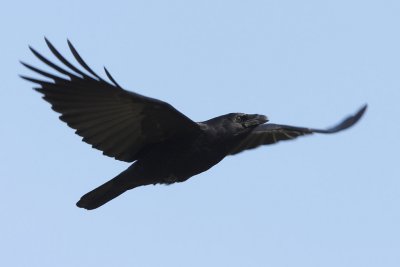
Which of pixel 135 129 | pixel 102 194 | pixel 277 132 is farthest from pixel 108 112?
pixel 277 132

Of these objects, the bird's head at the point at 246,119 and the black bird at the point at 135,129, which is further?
the bird's head at the point at 246,119

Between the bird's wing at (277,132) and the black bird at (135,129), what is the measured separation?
48.4 inches

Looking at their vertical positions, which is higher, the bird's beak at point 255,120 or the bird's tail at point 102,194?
the bird's beak at point 255,120

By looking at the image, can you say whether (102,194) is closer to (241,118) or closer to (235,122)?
(235,122)

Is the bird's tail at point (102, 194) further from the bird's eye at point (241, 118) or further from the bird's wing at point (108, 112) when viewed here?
the bird's eye at point (241, 118)

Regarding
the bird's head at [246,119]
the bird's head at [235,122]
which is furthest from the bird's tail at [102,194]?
the bird's head at [246,119]

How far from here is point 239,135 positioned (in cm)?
1525

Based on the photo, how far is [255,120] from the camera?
1542 cm

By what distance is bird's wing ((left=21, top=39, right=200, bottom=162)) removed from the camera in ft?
46.2

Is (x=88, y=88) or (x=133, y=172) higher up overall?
(x=88, y=88)

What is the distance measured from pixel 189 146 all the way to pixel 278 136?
2939 mm

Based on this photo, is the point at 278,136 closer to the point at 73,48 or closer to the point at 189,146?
the point at 189,146

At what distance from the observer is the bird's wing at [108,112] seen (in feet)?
46.2

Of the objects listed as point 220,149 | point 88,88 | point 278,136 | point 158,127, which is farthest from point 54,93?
point 278,136
